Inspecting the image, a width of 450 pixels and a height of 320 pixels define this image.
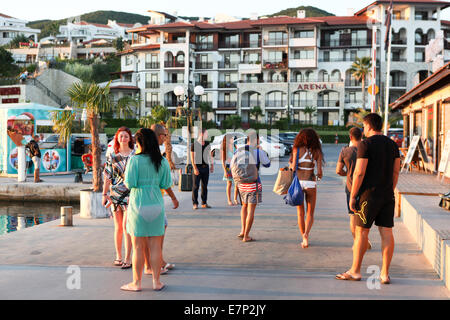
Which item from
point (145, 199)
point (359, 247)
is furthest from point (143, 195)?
point (359, 247)

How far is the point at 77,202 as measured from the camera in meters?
17.9

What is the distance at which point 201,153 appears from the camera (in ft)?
40.1

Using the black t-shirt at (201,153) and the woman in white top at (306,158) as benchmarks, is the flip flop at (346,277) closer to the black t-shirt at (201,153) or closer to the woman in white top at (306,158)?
the woman in white top at (306,158)

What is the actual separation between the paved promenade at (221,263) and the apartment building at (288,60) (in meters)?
59.4

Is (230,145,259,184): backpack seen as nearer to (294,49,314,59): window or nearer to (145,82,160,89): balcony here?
(294,49,314,59): window

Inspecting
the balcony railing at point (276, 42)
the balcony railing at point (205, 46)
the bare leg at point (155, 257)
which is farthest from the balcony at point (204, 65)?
the bare leg at point (155, 257)

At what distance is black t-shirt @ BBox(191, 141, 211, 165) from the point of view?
39.5 feet

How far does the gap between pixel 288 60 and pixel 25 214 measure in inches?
2274

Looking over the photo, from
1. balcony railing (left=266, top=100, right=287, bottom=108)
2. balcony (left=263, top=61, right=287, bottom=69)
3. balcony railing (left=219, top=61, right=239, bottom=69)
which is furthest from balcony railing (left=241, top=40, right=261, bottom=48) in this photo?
balcony railing (left=266, top=100, right=287, bottom=108)

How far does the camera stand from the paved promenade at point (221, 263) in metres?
5.70

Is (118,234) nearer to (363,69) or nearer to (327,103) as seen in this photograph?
(363,69)

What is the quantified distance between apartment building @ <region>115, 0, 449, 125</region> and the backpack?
59958mm

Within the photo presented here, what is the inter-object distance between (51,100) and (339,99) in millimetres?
35128

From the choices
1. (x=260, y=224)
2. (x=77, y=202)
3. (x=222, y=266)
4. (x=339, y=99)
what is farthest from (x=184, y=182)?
(x=339, y=99)
